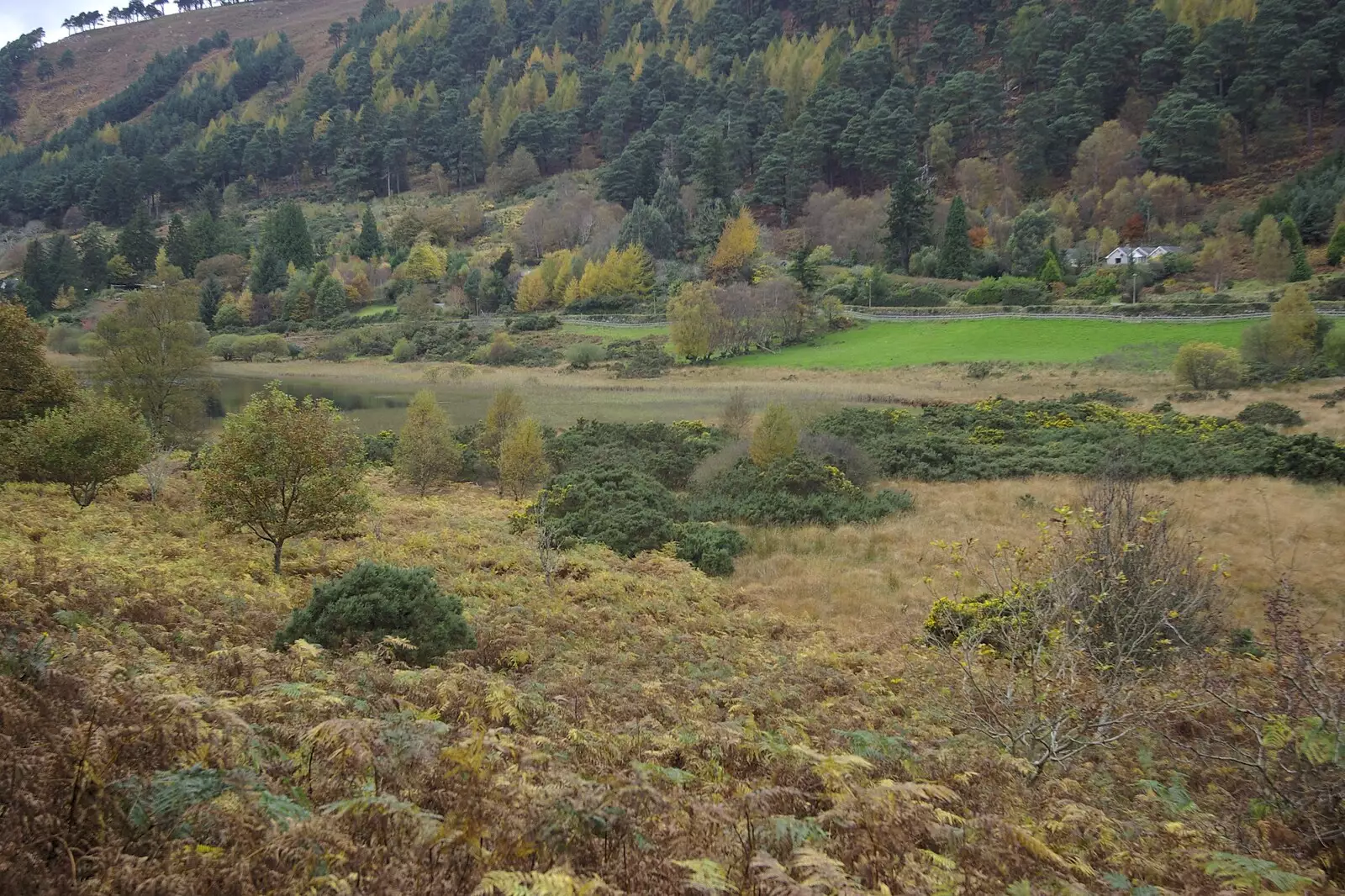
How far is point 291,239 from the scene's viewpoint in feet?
306

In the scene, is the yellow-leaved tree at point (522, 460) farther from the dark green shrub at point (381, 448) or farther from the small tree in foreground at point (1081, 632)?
the small tree in foreground at point (1081, 632)

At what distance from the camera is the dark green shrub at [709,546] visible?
635 inches

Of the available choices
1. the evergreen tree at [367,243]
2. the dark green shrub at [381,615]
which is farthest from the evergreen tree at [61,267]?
the dark green shrub at [381,615]

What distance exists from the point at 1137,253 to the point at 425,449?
65453 mm

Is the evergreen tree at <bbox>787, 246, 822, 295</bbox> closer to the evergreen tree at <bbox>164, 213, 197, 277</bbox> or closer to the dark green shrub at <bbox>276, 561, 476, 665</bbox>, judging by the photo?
the dark green shrub at <bbox>276, 561, 476, 665</bbox>

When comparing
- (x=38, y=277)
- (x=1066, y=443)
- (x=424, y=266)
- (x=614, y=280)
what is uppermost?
(x=38, y=277)

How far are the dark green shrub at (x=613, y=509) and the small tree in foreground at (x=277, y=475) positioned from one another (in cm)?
461

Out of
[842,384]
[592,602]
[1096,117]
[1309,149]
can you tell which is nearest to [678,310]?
[842,384]

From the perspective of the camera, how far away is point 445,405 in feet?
145

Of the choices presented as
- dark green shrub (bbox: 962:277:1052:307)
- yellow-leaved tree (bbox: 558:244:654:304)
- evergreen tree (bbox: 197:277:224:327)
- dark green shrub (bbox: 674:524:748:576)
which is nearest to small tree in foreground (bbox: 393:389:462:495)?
dark green shrub (bbox: 674:524:748:576)

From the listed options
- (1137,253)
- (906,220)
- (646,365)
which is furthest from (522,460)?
(1137,253)

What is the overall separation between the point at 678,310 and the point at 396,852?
5453 cm

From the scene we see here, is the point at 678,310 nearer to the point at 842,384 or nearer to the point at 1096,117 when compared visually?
the point at 842,384

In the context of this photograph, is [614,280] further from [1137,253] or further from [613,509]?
[613,509]
